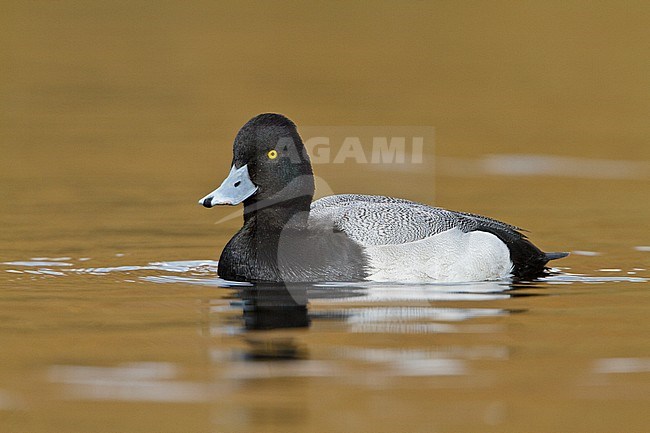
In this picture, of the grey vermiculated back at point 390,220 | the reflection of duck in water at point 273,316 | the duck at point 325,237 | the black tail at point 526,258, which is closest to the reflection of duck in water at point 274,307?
the reflection of duck in water at point 273,316

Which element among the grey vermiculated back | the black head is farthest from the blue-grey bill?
the grey vermiculated back

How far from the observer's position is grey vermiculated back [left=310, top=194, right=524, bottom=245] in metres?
9.61

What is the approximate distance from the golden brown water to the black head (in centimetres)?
69

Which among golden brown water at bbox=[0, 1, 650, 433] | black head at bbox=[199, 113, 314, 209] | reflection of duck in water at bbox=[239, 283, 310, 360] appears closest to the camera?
golden brown water at bbox=[0, 1, 650, 433]

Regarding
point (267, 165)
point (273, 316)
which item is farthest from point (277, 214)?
point (273, 316)

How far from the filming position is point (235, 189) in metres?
9.52

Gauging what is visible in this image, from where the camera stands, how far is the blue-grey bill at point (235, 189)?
9.32 meters

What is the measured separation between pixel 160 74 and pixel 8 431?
15502mm

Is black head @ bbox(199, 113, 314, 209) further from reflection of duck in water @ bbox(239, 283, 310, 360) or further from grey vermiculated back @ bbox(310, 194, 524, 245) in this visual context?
reflection of duck in water @ bbox(239, 283, 310, 360)

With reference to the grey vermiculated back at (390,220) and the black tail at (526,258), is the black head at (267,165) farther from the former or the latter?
the black tail at (526,258)

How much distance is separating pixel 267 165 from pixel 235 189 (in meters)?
0.32

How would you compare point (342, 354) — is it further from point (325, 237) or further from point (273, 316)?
point (325, 237)

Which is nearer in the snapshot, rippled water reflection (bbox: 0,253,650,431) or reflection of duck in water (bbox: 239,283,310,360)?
rippled water reflection (bbox: 0,253,650,431)

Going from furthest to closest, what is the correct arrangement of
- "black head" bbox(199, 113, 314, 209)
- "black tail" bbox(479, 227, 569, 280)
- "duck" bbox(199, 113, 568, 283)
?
1. "black tail" bbox(479, 227, 569, 280)
2. "black head" bbox(199, 113, 314, 209)
3. "duck" bbox(199, 113, 568, 283)
